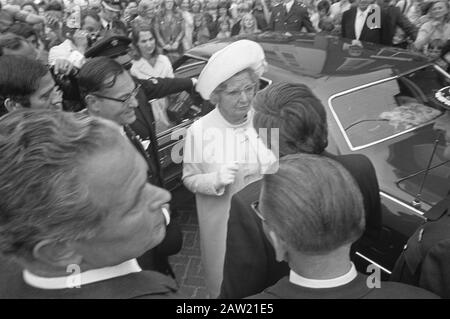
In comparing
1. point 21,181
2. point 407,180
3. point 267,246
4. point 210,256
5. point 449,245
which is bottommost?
point 210,256

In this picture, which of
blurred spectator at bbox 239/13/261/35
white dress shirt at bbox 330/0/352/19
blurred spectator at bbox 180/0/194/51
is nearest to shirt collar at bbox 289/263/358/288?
blurred spectator at bbox 239/13/261/35

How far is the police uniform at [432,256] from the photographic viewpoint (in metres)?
1.42

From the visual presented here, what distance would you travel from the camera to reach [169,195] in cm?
122

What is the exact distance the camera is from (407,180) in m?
2.97

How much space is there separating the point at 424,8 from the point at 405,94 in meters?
4.48

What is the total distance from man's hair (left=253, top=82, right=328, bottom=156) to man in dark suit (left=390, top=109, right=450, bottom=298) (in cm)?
57

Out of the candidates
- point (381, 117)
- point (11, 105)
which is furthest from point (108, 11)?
point (11, 105)

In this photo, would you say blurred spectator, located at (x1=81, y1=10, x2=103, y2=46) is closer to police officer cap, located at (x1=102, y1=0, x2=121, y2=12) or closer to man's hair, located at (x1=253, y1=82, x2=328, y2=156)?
police officer cap, located at (x1=102, y1=0, x2=121, y2=12)

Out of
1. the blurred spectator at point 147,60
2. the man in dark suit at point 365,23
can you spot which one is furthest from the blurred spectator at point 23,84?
the man in dark suit at point 365,23

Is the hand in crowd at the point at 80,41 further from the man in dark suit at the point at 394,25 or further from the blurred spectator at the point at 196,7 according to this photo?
the blurred spectator at the point at 196,7

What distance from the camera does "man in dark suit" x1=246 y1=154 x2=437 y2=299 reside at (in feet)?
3.79

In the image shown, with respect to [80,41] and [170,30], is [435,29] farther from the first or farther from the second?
[80,41]
